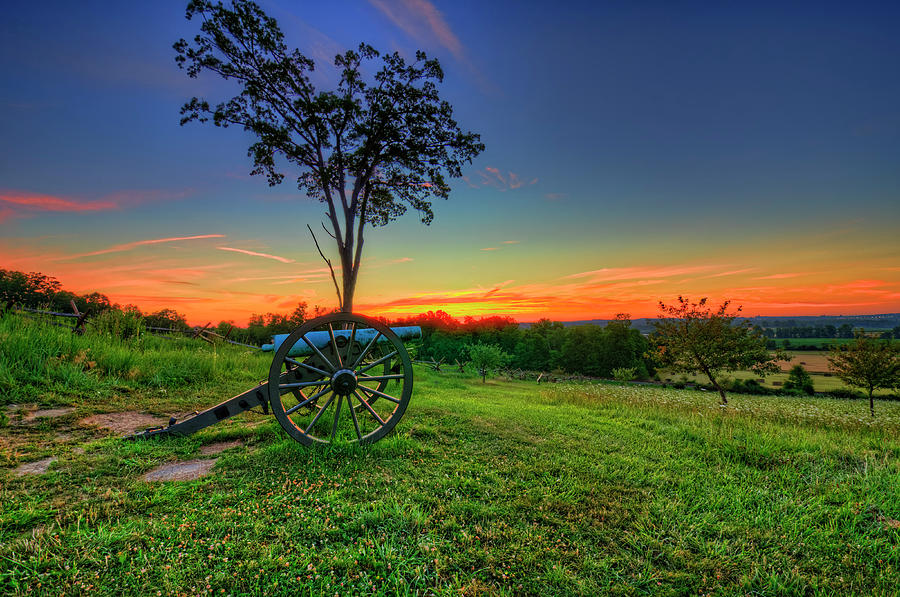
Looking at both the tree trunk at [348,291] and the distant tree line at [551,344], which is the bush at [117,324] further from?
the distant tree line at [551,344]

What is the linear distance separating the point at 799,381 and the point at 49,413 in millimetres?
70269

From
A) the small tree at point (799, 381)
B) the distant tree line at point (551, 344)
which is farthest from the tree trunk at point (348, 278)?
the small tree at point (799, 381)

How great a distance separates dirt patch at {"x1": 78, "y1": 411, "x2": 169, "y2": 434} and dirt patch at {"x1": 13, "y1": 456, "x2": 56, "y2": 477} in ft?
4.12


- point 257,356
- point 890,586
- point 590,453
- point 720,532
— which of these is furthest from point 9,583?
point 257,356

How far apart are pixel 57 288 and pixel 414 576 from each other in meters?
39.1

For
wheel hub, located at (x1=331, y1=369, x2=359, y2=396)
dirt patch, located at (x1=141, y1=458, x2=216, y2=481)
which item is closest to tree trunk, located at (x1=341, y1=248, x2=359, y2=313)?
wheel hub, located at (x1=331, y1=369, x2=359, y2=396)

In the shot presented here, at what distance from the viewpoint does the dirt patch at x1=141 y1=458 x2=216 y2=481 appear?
409 cm

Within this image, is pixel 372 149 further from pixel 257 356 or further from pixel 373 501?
pixel 373 501

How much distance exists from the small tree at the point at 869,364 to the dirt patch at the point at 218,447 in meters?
33.5

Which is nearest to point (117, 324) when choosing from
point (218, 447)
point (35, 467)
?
point (35, 467)

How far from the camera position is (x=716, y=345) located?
64.5ft

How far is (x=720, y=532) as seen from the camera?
3.29 m

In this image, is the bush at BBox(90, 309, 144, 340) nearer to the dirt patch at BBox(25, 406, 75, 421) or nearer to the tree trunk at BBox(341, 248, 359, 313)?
the dirt patch at BBox(25, 406, 75, 421)

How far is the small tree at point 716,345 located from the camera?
19.8m
